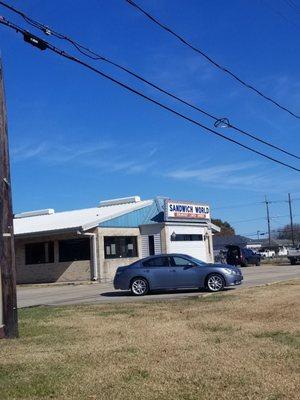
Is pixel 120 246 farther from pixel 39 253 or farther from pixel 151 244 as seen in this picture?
pixel 39 253

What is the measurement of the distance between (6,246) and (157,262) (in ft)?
33.7

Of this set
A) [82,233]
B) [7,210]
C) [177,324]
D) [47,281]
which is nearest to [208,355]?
[177,324]

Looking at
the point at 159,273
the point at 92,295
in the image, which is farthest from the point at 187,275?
the point at 92,295

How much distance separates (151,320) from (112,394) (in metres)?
6.11

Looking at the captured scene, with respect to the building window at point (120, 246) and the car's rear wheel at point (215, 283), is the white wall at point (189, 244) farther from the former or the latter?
the car's rear wheel at point (215, 283)

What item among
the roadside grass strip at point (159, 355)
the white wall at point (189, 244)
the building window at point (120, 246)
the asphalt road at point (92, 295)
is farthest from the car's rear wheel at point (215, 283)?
the white wall at point (189, 244)

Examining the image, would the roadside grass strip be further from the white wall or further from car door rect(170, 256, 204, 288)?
the white wall

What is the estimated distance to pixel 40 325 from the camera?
1270 cm

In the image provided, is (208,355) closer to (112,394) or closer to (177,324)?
(112,394)

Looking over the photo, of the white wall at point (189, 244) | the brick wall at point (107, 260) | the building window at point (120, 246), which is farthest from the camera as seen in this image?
the white wall at point (189, 244)

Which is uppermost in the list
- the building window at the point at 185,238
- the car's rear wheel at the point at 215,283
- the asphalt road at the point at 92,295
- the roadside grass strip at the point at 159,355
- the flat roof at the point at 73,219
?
the flat roof at the point at 73,219

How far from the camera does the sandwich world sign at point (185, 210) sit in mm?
38438

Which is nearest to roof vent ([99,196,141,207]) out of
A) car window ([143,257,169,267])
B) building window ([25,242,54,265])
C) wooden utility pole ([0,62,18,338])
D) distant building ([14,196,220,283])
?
distant building ([14,196,220,283])

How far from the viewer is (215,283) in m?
20.2
